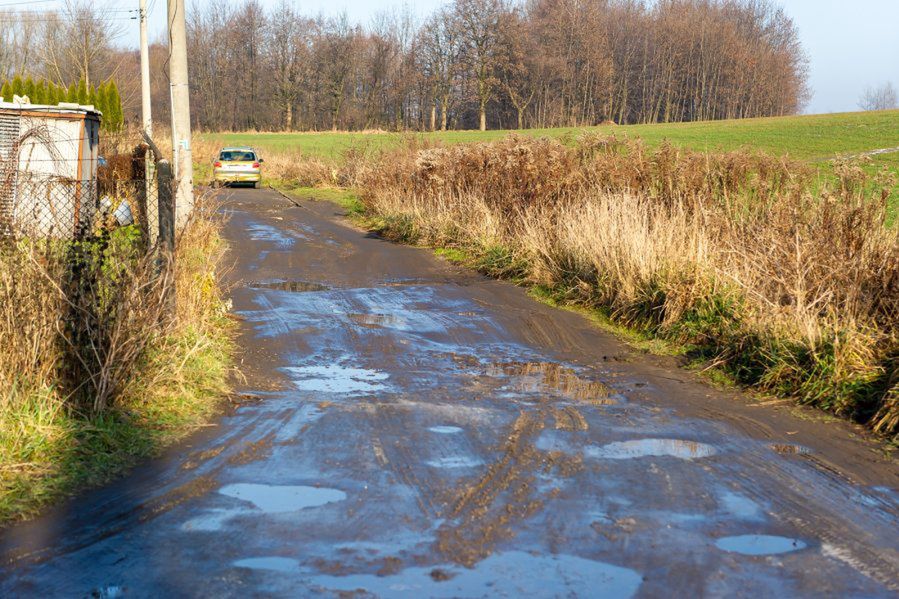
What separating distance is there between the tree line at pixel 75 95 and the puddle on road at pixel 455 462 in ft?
91.7

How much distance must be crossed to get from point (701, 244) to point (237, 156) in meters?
30.9

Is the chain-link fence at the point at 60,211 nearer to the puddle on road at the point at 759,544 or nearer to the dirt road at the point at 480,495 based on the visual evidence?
the dirt road at the point at 480,495

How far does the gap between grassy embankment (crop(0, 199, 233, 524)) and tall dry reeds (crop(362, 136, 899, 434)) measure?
5.29m

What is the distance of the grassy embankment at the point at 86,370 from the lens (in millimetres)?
5688

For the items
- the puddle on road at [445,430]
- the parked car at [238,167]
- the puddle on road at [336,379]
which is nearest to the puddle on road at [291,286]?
the puddle on road at [336,379]

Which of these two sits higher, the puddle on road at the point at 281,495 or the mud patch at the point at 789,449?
the puddle on road at the point at 281,495

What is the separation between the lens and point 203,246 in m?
12.6

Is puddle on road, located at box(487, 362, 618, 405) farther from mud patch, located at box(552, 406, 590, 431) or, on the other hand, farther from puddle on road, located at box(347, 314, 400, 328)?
puddle on road, located at box(347, 314, 400, 328)

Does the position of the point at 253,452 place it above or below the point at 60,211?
below

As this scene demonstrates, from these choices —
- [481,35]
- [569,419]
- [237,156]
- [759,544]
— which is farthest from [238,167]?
[481,35]

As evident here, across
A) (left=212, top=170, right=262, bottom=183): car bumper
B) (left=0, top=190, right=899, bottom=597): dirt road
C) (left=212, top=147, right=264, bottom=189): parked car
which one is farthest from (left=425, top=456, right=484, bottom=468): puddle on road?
(left=212, top=170, right=262, bottom=183): car bumper

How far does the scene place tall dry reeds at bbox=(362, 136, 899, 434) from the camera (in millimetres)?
8109

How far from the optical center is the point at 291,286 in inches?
543

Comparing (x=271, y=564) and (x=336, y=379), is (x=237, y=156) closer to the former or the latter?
(x=336, y=379)
